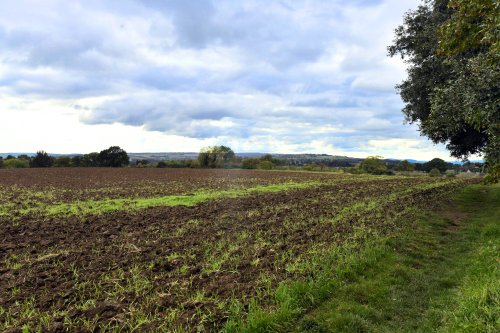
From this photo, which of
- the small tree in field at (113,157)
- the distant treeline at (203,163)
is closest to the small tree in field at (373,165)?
the distant treeline at (203,163)

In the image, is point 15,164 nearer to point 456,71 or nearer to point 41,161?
point 41,161

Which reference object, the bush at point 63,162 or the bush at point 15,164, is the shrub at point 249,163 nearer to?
the bush at point 63,162

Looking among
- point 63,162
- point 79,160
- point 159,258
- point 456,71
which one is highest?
point 456,71

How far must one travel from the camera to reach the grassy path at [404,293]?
653 cm

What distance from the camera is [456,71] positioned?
1845cm

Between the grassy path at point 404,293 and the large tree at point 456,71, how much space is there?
5288 millimetres

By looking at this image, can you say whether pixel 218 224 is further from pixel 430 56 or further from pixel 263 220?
pixel 430 56

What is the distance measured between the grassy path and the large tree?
208 inches

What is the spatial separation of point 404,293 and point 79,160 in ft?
368

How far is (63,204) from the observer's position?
23.9 meters

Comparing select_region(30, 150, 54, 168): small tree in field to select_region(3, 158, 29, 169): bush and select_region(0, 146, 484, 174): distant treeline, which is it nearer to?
select_region(0, 146, 484, 174): distant treeline

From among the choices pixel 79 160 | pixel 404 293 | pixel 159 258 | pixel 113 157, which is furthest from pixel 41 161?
pixel 404 293

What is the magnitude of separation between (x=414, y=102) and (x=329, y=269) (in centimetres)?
1985

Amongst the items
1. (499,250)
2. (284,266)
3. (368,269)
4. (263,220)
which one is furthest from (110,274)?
(499,250)
